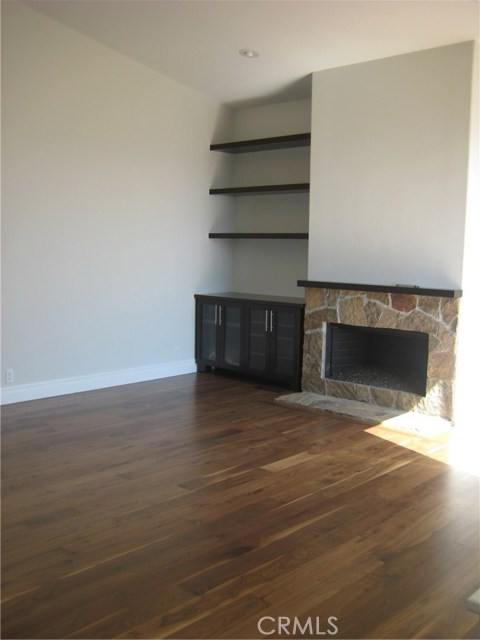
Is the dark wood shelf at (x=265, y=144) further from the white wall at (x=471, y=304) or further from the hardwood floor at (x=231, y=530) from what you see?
the hardwood floor at (x=231, y=530)

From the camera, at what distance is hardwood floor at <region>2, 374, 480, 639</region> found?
2.19m

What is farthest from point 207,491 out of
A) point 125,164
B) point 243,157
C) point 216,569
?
point 243,157

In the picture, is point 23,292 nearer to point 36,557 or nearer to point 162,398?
point 162,398

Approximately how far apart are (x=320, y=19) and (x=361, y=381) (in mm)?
2840

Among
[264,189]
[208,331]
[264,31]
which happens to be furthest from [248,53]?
[208,331]

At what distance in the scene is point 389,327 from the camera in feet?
16.6

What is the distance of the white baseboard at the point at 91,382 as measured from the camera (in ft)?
16.8

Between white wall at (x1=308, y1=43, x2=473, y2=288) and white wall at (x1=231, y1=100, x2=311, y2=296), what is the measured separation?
770 mm

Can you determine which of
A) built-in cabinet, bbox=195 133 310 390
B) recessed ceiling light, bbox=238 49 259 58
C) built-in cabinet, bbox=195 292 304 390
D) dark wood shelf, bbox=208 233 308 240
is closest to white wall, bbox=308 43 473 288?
dark wood shelf, bbox=208 233 308 240

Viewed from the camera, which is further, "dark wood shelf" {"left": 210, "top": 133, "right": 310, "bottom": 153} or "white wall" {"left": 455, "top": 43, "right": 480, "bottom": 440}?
"dark wood shelf" {"left": 210, "top": 133, "right": 310, "bottom": 153}

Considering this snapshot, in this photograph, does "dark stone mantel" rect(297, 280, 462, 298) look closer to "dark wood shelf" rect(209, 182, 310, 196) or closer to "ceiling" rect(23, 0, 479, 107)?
"dark wood shelf" rect(209, 182, 310, 196)

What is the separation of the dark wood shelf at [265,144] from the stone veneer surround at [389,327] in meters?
1.48

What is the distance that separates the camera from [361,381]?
17.7ft

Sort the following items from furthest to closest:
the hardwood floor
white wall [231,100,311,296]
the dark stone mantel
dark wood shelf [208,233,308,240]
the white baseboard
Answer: white wall [231,100,311,296] < dark wood shelf [208,233,308,240] < the white baseboard < the dark stone mantel < the hardwood floor
